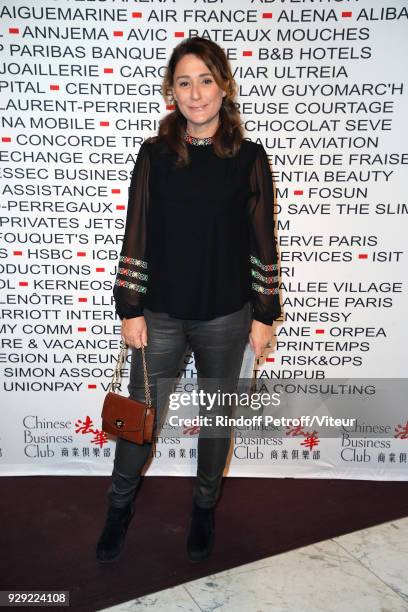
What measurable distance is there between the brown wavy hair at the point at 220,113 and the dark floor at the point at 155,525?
141 centimetres

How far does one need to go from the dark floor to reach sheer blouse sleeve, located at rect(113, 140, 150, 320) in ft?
2.95

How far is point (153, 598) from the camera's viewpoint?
1.91 metres

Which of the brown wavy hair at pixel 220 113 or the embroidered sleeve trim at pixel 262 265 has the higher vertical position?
the brown wavy hair at pixel 220 113

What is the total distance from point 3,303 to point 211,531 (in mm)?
1284

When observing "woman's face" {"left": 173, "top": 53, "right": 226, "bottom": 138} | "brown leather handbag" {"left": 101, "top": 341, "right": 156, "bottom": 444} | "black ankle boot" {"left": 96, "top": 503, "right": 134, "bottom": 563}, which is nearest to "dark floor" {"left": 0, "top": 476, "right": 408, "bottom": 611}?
"black ankle boot" {"left": 96, "top": 503, "right": 134, "bottom": 563}

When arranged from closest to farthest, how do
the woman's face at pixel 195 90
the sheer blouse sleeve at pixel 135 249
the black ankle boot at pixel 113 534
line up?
the woman's face at pixel 195 90
the sheer blouse sleeve at pixel 135 249
the black ankle boot at pixel 113 534

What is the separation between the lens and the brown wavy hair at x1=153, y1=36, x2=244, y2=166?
183 centimetres

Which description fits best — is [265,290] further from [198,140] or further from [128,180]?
[128,180]

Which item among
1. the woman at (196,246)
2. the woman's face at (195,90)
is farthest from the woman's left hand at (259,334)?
the woman's face at (195,90)

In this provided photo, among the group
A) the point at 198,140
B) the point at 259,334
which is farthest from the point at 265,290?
the point at 198,140

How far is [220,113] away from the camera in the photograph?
2.00 m

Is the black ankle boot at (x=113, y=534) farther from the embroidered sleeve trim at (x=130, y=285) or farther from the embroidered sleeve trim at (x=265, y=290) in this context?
the embroidered sleeve trim at (x=265, y=290)

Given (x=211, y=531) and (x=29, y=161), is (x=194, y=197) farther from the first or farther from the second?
(x=211, y=531)

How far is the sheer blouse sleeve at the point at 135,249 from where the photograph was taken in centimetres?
192
